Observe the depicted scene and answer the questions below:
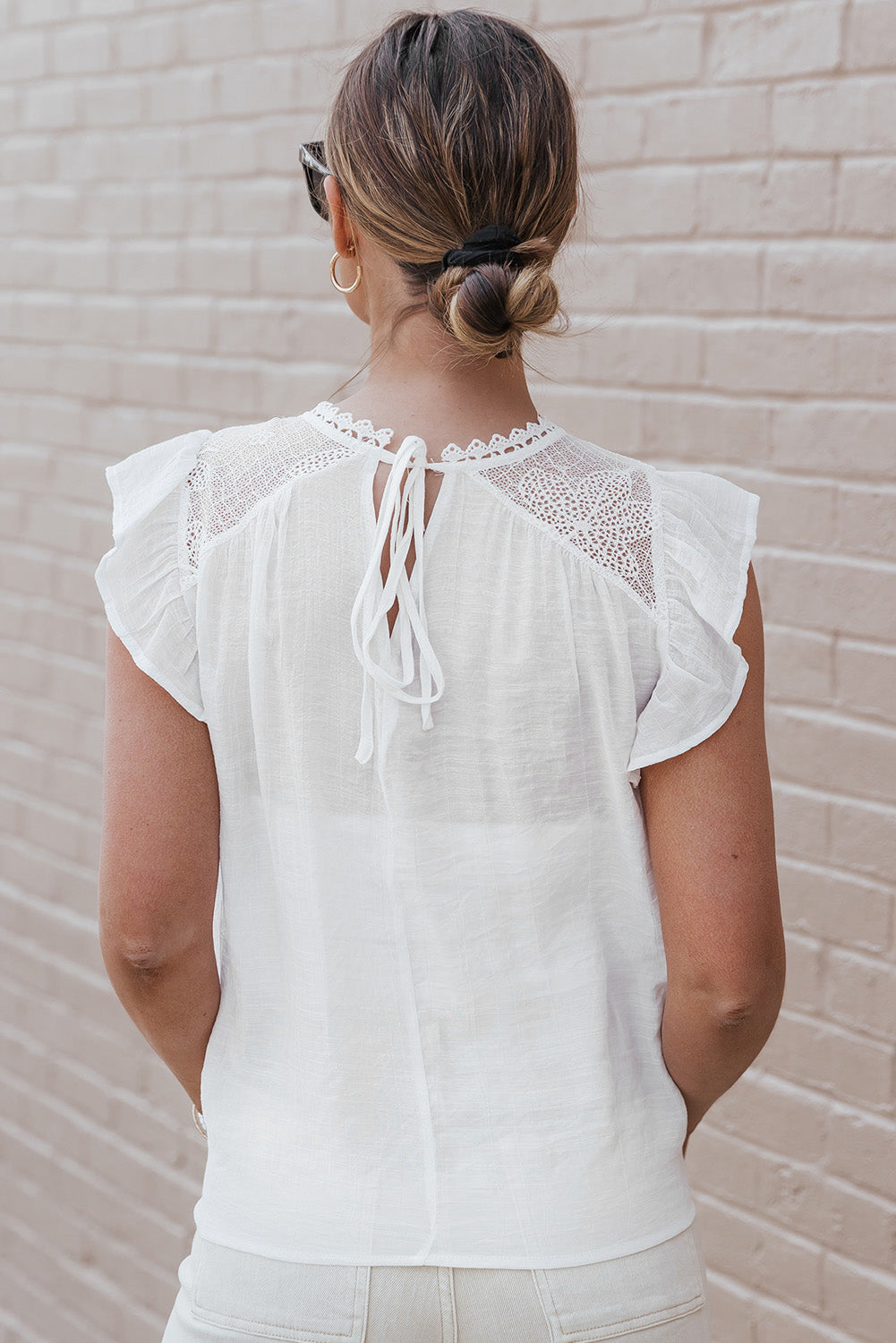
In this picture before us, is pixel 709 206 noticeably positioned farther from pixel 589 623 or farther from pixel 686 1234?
pixel 686 1234

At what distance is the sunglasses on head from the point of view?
1125mm

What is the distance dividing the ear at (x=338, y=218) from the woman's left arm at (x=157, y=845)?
1.22 ft

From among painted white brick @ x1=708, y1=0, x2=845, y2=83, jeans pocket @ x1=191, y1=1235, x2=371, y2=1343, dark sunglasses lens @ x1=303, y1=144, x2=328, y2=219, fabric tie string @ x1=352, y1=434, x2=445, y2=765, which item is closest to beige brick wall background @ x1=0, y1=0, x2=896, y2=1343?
painted white brick @ x1=708, y1=0, x2=845, y2=83

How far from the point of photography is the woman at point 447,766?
41.4 inches

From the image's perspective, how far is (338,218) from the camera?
44.1 inches

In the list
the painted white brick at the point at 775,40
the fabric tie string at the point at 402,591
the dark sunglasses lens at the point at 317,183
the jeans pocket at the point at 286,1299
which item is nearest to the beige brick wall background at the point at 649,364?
the painted white brick at the point at 775,40

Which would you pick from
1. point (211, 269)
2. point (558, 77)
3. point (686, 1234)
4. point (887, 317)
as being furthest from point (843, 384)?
point (211, 269)

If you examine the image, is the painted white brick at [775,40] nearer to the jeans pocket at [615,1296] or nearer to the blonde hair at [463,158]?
the blonde hair at [463,158]

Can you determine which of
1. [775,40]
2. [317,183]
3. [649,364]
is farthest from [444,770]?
[775,40]

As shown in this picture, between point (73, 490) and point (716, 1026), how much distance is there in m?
2.04

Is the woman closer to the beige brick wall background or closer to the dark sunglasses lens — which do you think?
the dark sunglasses lens

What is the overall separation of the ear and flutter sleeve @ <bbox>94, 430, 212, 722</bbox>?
0.22m

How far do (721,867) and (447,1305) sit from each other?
396 millimetres

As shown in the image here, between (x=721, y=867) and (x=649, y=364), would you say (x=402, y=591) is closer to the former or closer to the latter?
(x=721, y=867)
